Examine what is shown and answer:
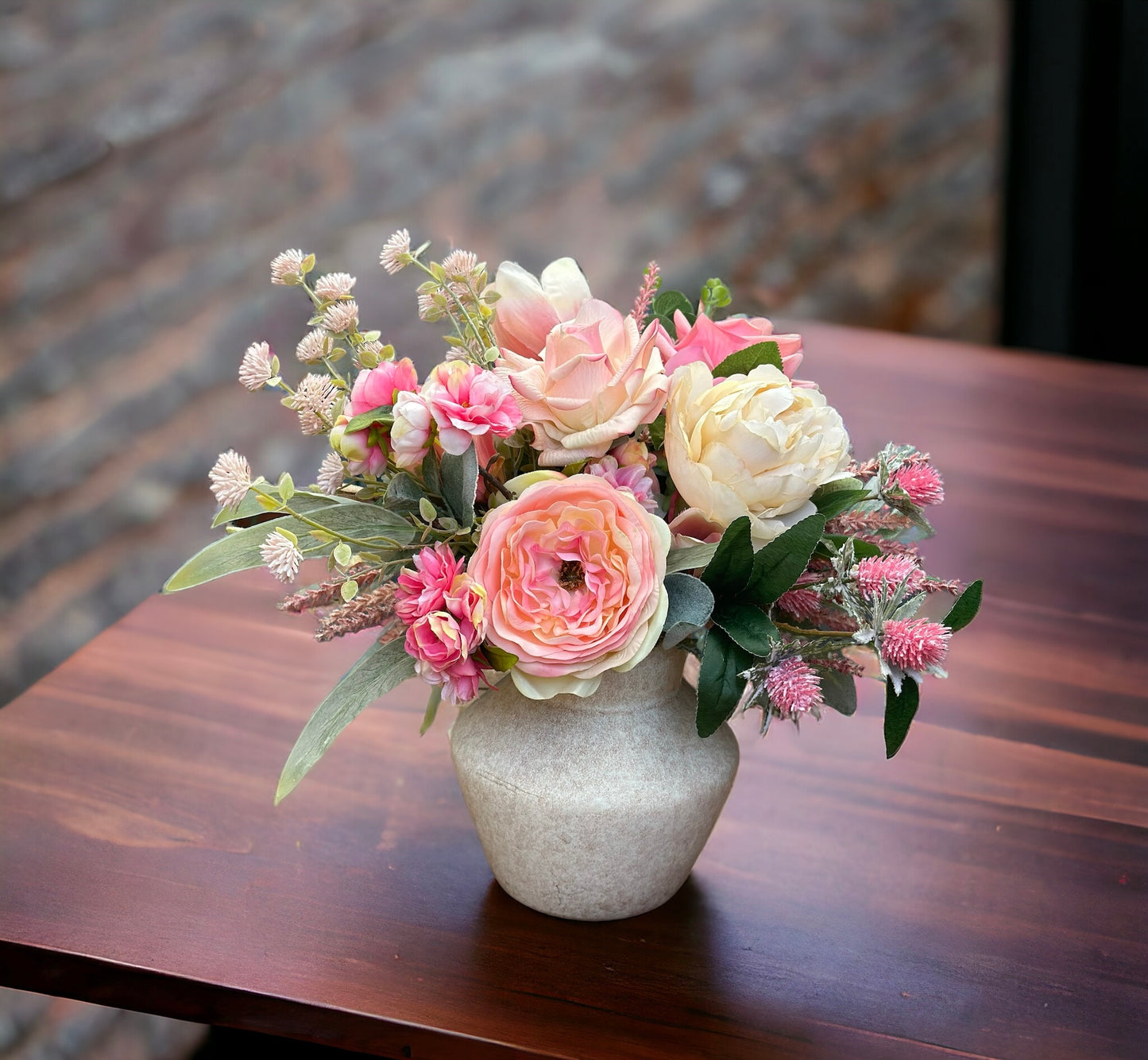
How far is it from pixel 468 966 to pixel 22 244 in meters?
1.59

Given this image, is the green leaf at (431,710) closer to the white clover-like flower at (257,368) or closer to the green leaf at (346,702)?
the green leaf at (346,702)

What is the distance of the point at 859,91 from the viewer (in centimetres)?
324

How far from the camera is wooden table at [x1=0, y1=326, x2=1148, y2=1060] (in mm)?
696

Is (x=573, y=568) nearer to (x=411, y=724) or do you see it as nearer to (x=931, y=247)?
(x=411, y=724)

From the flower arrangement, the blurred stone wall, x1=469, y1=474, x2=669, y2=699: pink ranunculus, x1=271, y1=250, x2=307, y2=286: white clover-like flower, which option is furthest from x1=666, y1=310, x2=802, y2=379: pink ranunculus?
the blurred stone wall

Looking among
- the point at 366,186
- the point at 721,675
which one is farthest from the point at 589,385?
the point at 366,186

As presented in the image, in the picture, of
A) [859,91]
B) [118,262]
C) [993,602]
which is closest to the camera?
[993,602]

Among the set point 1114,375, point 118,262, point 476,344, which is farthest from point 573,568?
point 118,262

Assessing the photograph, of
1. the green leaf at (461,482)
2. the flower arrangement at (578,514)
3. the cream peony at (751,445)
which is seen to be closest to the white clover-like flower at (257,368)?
the flower arrangement at (578,514)

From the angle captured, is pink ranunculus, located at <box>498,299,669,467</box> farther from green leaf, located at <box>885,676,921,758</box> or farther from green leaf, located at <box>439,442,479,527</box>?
green leaf, located at <box>885,676,921,758</box>

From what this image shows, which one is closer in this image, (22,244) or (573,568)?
(573,568)

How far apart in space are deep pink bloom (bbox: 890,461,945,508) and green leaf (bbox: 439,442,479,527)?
9.2 inches

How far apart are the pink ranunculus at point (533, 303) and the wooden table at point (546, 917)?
0.35m

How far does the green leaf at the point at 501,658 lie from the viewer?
2.08 ft
